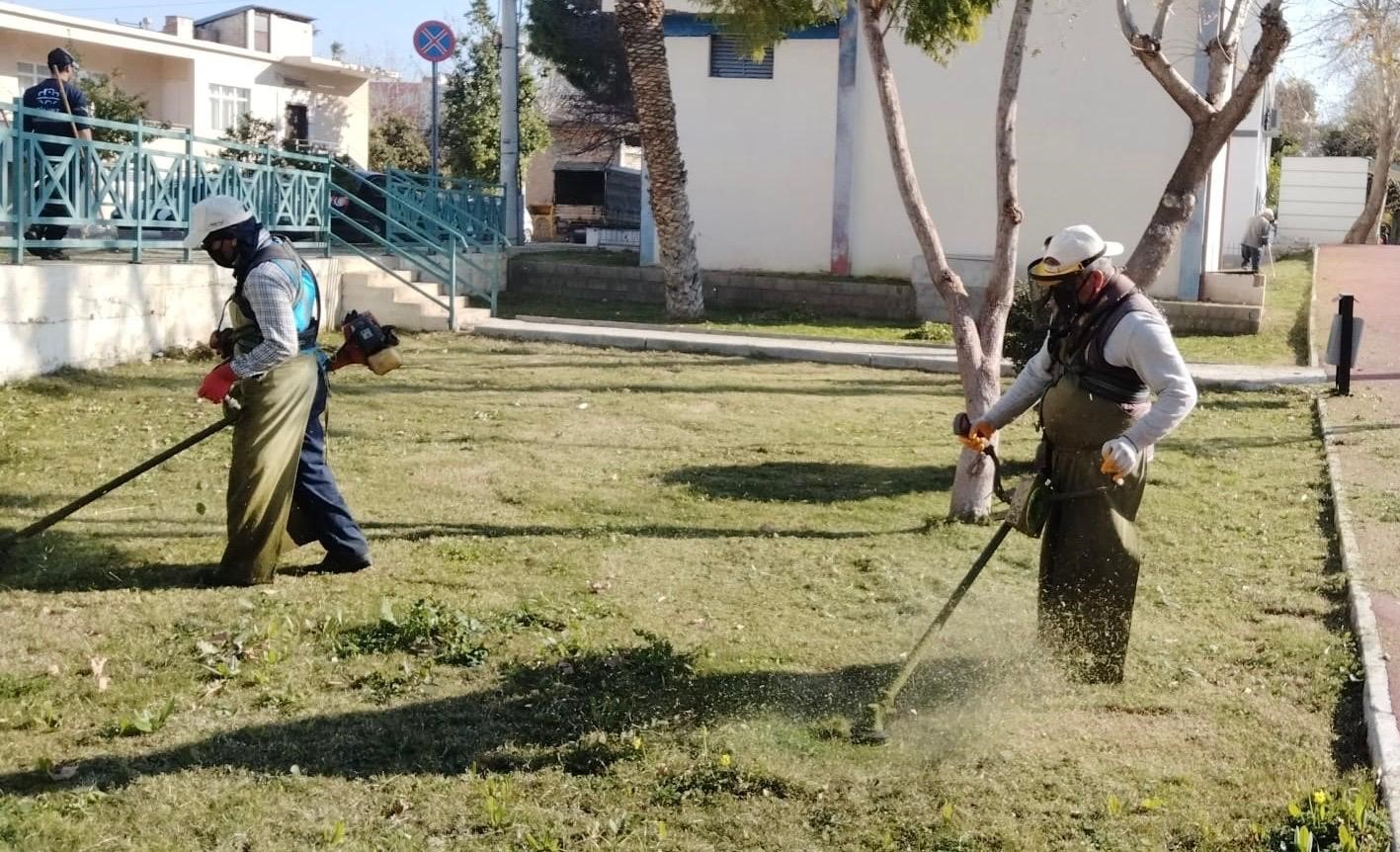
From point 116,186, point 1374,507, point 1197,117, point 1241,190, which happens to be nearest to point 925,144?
point 1241,190

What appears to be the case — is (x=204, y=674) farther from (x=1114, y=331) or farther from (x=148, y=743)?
(x=1114, y=331)

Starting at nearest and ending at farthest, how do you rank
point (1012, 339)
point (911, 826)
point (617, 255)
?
point (911, 826) < point (1012, 339) < point (617, 255)

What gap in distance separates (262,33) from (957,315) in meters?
30.8

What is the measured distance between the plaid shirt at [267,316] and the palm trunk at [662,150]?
1206cm

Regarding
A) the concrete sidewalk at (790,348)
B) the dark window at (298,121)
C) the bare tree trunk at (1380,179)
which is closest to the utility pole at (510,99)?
the concrete sidewalk at (790,348)

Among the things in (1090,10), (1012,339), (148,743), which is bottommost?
(148,743)

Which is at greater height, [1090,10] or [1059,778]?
[1090,10]

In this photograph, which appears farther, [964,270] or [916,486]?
[964,270]

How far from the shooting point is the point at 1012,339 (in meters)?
10.2

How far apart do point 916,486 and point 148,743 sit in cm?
556

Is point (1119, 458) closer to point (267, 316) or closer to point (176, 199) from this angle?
point (267, 316)

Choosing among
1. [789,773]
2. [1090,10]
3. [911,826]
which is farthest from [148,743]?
[1090,10]

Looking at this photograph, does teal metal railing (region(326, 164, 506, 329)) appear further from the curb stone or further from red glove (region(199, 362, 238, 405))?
the curb stone

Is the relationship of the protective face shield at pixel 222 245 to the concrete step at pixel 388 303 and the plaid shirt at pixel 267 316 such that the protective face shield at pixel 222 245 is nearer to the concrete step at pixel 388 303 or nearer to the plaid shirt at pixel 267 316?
the plaid shirt at pixel 267 316
